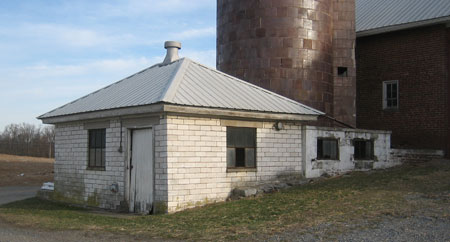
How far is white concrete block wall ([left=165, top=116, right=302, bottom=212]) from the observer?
12133 mm

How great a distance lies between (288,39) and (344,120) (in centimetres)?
401

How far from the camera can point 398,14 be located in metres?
20.8

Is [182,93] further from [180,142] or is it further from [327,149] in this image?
[327,149]

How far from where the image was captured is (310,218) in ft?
32.7

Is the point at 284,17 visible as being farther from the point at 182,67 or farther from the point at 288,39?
the point at 182,67

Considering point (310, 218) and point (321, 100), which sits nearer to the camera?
point (310, 218)

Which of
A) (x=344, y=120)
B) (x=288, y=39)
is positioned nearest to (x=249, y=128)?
(x=288, y=39)

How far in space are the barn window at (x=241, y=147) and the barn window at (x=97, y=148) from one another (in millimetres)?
3602

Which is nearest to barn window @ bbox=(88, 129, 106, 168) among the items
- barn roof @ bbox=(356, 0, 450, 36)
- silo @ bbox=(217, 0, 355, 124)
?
silo @ bbox=(217, 0, 355, 124)

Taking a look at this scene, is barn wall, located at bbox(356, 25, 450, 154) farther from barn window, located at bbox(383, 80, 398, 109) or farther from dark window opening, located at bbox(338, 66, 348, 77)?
dark window opening, located at bbox(338, 66, 348, 77)

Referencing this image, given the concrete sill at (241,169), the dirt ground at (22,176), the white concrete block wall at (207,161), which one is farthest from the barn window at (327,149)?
the dirt ground at (22,176)

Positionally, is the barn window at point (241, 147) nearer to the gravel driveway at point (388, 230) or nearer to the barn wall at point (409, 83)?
the gravel driveway at point (388, 230)

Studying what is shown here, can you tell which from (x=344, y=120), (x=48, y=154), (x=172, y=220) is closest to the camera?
(x=172, y=220)

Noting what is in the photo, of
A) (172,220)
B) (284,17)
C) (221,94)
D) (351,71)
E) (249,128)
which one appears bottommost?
(172,220)
